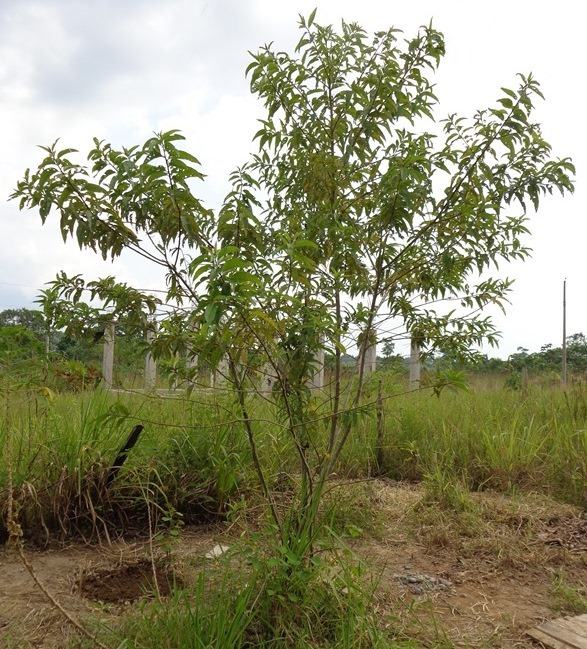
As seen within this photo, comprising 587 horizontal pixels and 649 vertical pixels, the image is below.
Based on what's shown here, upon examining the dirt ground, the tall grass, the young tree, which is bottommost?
the dirt ground

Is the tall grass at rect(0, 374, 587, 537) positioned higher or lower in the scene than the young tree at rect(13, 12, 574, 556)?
lower

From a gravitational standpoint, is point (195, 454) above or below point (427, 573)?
above

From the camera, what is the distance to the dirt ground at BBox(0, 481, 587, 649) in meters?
2.35

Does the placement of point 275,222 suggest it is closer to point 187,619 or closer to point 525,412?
point 187,619

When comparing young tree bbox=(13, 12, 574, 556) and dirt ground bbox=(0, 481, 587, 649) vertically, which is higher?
young tree bbox=(13, 12, 574, 556)

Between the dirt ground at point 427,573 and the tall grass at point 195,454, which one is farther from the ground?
the tall grass at point 195,454

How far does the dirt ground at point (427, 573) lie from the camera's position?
235cm

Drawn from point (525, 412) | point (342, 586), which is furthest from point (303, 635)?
point (525, 412)

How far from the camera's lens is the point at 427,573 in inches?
116

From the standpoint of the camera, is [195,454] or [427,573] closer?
[427,573]

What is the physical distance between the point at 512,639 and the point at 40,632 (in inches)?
69.9

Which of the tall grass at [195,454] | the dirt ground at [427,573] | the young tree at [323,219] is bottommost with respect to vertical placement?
the dirt ground at [427,573]

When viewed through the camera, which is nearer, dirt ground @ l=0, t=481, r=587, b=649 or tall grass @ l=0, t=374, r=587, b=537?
dirt ground @ l=0, t=481, r=587, b=649

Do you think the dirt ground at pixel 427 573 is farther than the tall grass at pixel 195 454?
No
